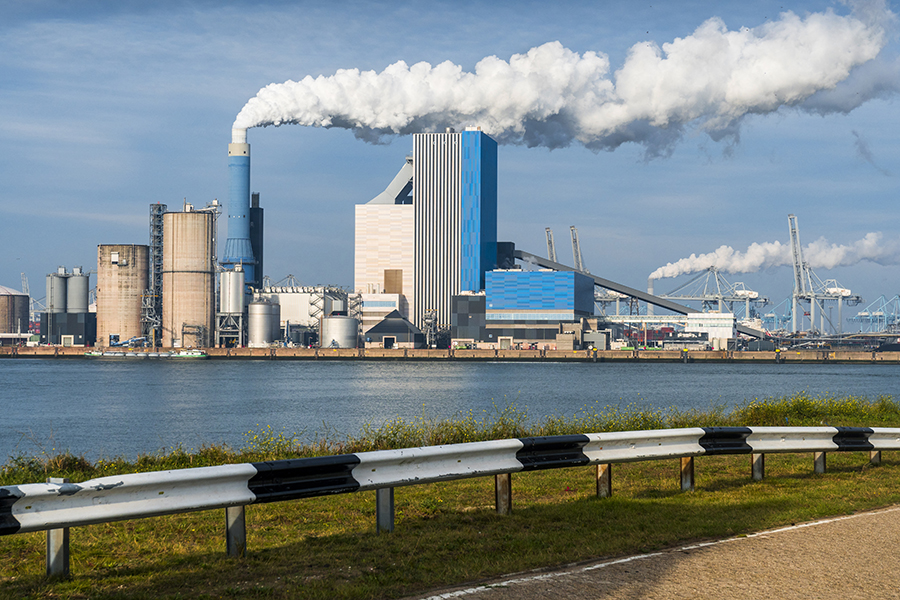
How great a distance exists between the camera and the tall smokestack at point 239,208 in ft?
506

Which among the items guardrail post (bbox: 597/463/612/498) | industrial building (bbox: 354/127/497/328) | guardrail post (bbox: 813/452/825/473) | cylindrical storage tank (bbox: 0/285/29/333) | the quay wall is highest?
industrial building (bbox: 354/127/497/328)

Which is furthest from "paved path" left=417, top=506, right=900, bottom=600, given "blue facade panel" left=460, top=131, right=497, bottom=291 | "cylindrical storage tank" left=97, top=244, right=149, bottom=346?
→ "blue facade panel" left=460, top=131, right=497, bottom=291

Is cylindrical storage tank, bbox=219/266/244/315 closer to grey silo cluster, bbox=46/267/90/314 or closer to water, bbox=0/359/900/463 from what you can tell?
grey silo cluster, bbox=46/267/90/314

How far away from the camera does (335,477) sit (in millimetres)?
7891

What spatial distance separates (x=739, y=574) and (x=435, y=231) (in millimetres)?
159944

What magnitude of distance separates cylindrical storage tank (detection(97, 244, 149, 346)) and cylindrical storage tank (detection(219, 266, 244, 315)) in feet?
43.0

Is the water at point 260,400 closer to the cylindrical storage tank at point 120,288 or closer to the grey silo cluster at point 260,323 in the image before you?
the grey silo cluster at point 260,323

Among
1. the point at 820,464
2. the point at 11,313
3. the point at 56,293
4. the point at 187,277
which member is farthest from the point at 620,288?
the point at 820,464

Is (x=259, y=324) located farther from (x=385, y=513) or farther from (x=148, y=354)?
(x=385, y=513)

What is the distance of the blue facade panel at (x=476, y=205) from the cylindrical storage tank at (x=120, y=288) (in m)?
56.6

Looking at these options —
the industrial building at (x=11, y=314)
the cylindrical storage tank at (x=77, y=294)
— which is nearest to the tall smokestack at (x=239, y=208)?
the cylindrical storage tank at (x=77, y=294)

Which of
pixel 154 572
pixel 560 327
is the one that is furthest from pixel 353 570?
pixel 560 327

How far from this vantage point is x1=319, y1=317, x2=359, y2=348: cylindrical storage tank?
500ft

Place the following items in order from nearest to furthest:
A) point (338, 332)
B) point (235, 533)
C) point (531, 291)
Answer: point (235, 533) < point (338, 332) < point (531, 291)
